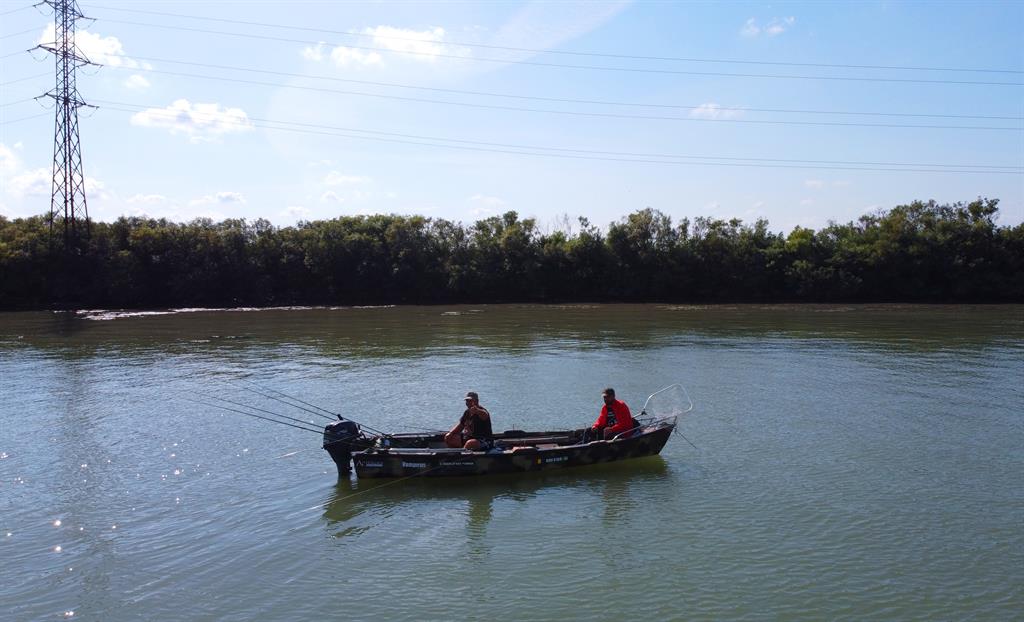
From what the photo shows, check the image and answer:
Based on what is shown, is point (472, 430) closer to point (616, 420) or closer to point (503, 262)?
point (616, 420)

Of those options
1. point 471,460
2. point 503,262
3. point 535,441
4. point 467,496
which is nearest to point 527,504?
point 467,496

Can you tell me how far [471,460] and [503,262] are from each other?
7258 centimetres

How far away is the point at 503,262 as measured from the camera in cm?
8900

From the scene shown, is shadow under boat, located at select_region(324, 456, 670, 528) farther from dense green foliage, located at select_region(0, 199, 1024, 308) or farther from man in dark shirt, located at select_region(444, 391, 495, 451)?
dense green foliage, located at select_region(0, 199, 1024, 308)

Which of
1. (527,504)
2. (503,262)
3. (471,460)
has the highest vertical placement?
(503,262)

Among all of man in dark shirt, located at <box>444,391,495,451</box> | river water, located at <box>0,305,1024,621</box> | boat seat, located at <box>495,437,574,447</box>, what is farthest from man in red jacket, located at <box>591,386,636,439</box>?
man in dark shirt, located at <box>444,391,495,451</box>

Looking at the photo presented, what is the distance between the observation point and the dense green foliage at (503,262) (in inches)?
3115

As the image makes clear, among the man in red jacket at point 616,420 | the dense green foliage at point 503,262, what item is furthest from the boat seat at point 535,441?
the dense green foliage at point 503,262

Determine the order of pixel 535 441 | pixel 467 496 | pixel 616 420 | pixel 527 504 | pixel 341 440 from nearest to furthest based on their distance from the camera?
1. pixel 527 504
2. pixel 467 496
3. pixel 341 440
4. pixel 535 441
5. pixel 616 420

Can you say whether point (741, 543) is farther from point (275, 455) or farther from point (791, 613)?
point (275, 455)

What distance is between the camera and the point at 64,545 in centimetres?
1391

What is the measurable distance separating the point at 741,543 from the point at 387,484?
7.76m

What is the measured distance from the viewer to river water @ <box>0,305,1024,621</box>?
11.9 meters

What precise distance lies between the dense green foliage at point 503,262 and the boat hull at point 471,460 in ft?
229
